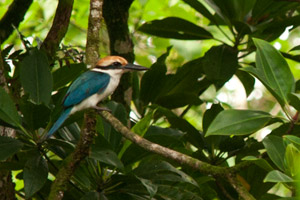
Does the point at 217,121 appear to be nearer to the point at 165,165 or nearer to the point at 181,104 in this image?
the point at 165,165

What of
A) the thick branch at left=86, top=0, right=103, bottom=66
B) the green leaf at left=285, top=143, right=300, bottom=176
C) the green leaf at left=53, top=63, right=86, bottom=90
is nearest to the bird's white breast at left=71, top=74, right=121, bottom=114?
the green leaf at left=53, top=63, right=86, bottom=90

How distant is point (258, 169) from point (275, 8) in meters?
0.98

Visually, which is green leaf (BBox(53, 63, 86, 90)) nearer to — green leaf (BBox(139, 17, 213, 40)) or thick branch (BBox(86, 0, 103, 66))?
thick branch (BBox(86, 0, 103, 66))

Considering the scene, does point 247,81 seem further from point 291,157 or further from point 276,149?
point 291,157

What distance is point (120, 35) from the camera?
374cm

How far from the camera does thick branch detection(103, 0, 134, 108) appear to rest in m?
3.75

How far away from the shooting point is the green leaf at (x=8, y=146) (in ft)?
8.18

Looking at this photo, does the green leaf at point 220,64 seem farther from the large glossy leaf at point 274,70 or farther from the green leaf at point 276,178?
the green leaf at point 276,178

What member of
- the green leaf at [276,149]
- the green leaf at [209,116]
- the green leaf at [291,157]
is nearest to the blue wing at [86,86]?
the green leaf at [209,116]

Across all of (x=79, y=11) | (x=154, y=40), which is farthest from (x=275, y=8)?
(x=79, y=11)

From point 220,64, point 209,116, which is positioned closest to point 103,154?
point 209,116

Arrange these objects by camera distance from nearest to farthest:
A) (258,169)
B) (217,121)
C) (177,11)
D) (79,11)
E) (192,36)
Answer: (217,121)
(258,169)
(192,36)
(177,11)
(79,11)

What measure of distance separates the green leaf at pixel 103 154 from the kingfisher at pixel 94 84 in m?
0.24

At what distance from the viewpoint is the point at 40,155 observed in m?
2.68
